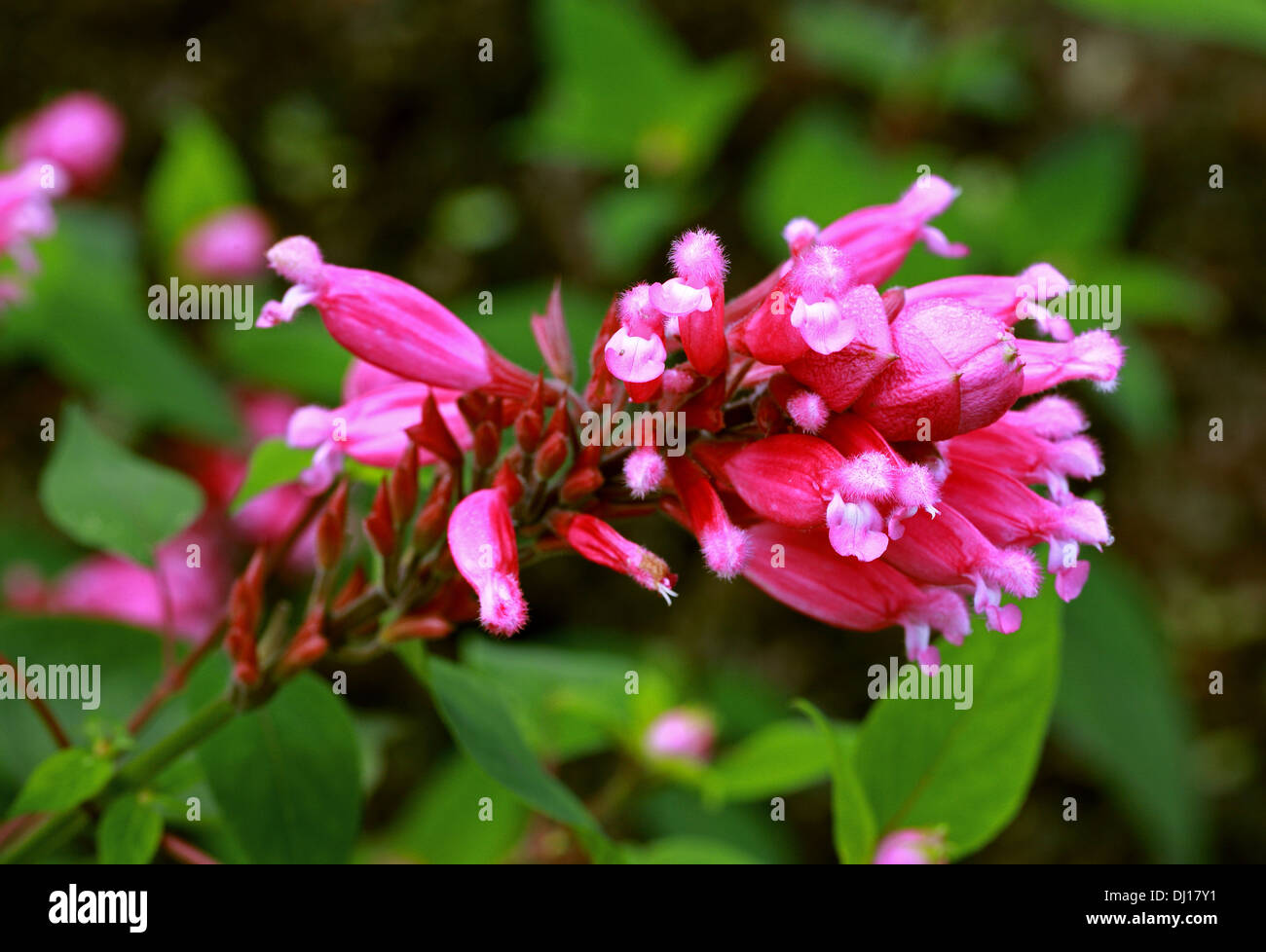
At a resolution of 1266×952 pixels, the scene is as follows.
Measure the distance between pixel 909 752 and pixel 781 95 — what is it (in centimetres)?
188

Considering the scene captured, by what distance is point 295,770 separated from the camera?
91 cm

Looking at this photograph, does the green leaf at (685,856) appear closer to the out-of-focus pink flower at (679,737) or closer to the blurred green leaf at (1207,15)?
the out-of-focus pink flower at (679,737)

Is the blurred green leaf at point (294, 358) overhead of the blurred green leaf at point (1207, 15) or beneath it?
beneath

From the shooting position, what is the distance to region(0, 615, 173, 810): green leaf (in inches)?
44.3

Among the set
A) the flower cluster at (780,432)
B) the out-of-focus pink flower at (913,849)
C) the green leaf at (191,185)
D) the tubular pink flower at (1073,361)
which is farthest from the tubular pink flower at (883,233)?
the green leaf at (191,185)

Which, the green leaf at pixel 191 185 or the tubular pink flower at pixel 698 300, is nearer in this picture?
the tubular pink flower at pixel 698 300

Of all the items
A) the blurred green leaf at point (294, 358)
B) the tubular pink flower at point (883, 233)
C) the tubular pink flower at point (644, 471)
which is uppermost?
the blurred green leaf at point (294, 358)

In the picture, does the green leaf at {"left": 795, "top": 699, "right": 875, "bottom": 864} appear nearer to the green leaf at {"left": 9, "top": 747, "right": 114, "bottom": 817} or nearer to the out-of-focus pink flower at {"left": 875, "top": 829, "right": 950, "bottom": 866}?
the out-of-focus pink flower at {"left": 875, "top": 829, "right": 950, "bottom": 866}

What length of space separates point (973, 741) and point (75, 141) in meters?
1.75

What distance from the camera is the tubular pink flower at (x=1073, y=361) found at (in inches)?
29.4

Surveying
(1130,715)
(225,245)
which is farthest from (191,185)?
(1130,715)

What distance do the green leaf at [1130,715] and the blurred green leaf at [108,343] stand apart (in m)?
1.52
